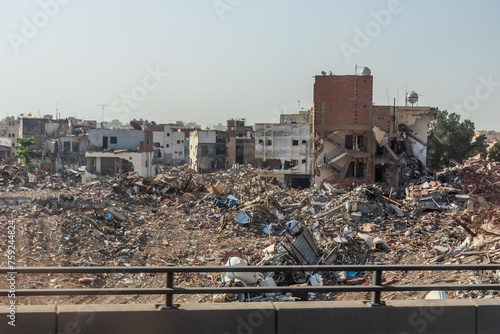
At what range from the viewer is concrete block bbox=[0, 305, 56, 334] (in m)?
3.92

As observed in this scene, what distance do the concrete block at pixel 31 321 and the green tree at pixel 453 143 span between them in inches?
2225

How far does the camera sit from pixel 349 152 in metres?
35.2

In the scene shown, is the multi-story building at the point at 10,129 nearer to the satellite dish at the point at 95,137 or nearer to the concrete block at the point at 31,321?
the satellite dish at the point at 95,137

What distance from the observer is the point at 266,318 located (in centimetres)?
417

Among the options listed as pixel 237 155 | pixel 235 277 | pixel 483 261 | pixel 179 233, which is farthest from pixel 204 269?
pixel 237 155

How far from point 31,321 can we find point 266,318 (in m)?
1.92

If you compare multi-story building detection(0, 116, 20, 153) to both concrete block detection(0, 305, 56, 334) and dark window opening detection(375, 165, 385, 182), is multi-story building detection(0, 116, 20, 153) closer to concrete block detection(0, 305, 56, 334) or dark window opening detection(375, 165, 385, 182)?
dark window opening detection(375, 165, 385, 182)

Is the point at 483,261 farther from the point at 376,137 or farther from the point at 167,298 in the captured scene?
the point at 376,137

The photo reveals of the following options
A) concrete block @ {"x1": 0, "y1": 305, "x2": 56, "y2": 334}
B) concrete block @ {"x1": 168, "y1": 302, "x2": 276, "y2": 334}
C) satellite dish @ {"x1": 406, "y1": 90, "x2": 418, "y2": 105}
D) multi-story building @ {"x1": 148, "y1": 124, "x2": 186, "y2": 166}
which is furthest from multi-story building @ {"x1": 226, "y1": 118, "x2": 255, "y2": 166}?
concrete block @ {"x1": 0, "y1": 305, "x2": 56, "y2": 334}

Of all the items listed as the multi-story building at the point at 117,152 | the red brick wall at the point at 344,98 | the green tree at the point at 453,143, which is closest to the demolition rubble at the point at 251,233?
the red brick wall at the point at 344,98

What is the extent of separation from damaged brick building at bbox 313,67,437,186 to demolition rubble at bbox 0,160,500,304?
7.91 meters

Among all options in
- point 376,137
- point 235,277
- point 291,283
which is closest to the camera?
point 235,277

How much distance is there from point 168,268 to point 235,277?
638 centimetres

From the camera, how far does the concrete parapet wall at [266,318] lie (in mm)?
3998
